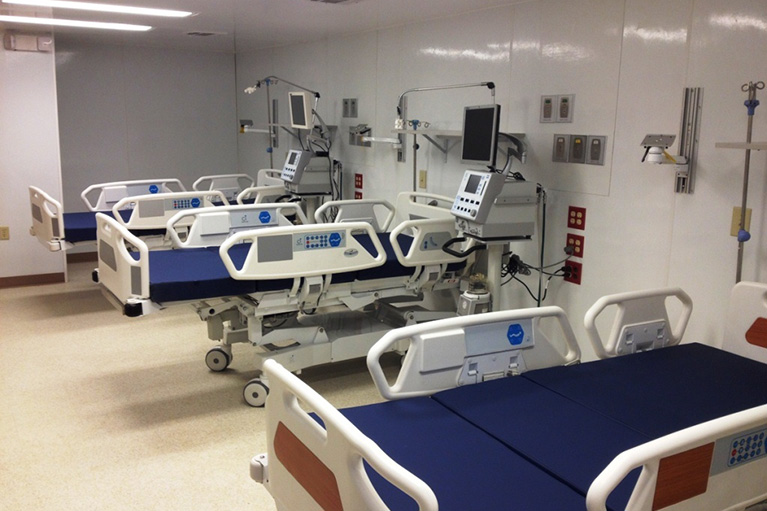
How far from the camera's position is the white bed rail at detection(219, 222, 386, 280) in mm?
3660

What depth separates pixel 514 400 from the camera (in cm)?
241

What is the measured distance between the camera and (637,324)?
301 centimetres

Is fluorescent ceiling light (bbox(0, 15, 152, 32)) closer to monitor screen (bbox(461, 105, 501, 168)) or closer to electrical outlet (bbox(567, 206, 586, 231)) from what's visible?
monitor screen (bbox(461, 105, 501, 168))

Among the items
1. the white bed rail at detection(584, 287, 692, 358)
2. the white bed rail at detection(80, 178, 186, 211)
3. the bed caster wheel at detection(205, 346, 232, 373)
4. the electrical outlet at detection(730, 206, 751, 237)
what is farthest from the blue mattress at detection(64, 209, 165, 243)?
the electrical outlet at detection(730, 206, 751, 237)

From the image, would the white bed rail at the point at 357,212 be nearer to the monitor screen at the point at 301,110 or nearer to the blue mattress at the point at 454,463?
the monitor screen at the point at 301,110

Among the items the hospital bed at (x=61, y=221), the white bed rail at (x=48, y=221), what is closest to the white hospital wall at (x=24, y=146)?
the hospital bed at (x=61, y=221)

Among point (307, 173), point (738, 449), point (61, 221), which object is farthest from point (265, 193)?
point (738, 449)

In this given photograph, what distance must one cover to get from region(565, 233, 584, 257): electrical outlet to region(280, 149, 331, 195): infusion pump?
2883 mm

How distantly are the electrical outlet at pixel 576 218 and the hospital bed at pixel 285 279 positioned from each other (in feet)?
2.34

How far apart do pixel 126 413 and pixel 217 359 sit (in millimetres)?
743

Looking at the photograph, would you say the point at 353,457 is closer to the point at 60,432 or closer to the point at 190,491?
the point at 190,491

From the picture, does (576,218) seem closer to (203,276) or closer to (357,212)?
(357,212)

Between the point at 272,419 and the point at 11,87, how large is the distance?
17.9 ft

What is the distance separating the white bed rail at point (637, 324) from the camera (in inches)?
113
